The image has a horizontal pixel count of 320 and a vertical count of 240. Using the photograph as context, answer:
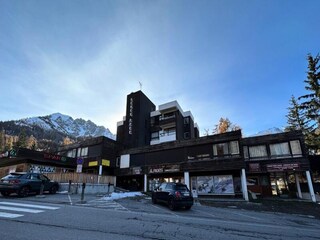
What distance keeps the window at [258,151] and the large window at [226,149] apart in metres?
3.67

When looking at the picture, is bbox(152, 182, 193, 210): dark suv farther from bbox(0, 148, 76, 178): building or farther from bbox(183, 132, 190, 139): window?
bbox(183, 132, 190, 139): window

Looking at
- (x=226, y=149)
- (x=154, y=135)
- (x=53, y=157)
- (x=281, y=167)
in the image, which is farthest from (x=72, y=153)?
(x=281, y=167)

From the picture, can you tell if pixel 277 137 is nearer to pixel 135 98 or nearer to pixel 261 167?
pixel 261 167

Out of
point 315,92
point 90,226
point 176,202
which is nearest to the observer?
point 90,226

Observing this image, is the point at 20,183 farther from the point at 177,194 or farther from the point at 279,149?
the point at 279,149

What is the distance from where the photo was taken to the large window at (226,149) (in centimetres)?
2449

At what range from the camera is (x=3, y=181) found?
1488 cm

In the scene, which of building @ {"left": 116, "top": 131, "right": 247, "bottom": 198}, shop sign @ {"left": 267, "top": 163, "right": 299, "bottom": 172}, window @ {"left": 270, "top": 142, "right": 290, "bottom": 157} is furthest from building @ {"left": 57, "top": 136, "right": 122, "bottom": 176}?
window @ {"left": 270, "top": 142, "right": 290, "bottom": 157}

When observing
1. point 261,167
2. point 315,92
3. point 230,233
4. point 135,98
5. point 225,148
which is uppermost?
point 135,98

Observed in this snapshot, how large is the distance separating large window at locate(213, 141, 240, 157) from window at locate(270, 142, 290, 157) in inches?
190

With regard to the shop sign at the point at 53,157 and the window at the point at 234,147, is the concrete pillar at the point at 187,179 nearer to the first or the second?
the window at the point at 234,147

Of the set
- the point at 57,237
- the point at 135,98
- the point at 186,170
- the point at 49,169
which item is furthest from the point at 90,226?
the point at 135,98

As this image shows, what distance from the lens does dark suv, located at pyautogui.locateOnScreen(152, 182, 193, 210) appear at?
12.8 meters

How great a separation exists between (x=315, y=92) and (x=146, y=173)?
85.8 feet
